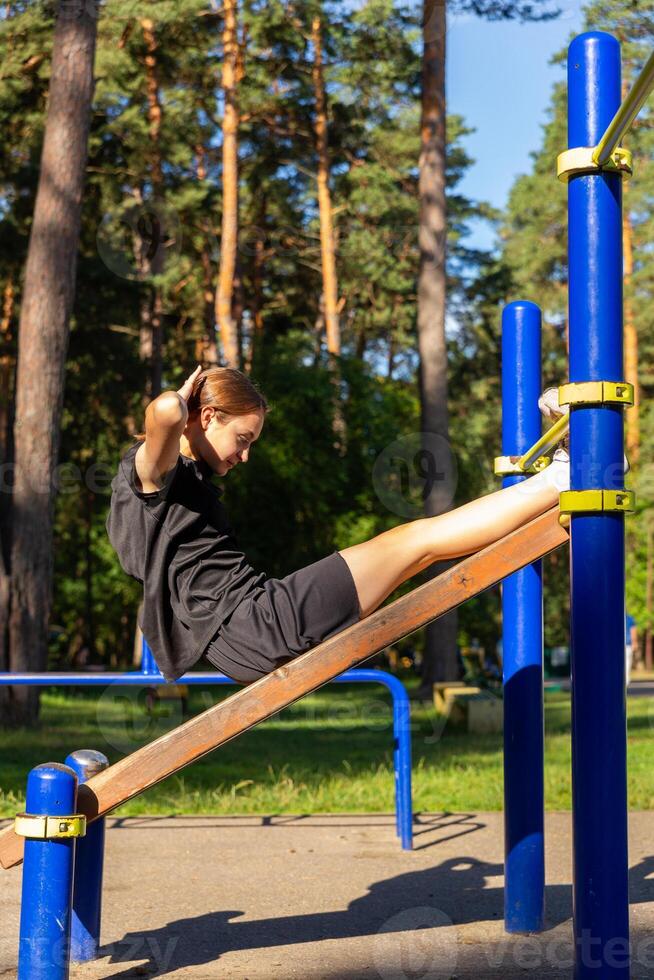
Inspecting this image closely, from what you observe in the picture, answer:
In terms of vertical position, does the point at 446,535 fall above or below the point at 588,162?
below

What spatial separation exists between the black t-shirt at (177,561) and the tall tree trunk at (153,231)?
1956cm

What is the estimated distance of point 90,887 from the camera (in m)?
3.75

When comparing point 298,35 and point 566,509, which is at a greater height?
point 298,35

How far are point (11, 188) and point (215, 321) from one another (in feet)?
32.5

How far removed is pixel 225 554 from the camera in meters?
3.36

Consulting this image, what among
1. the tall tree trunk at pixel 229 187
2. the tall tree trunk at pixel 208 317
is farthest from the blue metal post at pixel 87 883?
the tall tree trunk at pixel 208 317

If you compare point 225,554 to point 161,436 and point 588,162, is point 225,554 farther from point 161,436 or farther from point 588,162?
point 588,162

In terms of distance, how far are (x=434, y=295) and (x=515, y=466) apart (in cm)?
1308

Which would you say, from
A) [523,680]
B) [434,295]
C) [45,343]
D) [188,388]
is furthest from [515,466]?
[434,295]

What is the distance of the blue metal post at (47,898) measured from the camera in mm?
2869

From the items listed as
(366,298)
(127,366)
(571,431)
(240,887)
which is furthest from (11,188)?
(571,431)

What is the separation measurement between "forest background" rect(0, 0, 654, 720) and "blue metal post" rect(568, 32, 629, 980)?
10.3 m

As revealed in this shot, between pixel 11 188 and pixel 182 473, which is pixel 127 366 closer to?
pixel 11 188

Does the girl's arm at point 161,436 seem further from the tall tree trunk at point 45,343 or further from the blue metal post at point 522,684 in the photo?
the tall tree trunk at point 45,343
